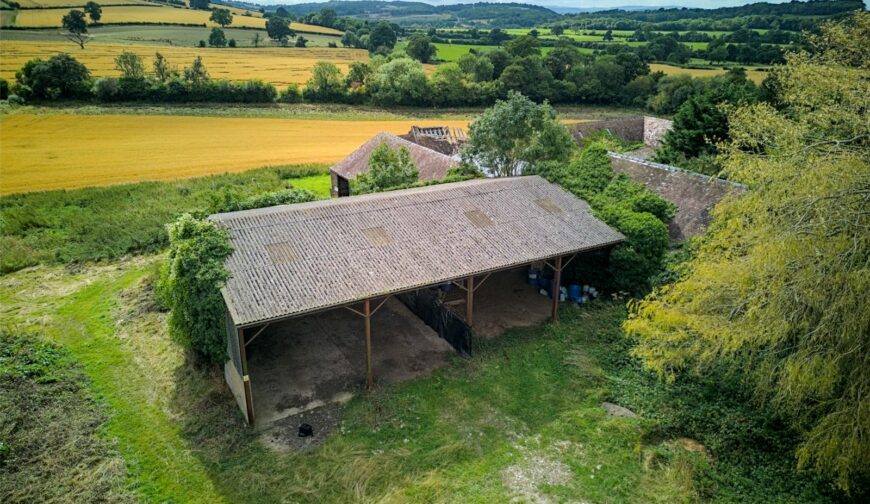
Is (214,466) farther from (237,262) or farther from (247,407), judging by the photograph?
(237,262)

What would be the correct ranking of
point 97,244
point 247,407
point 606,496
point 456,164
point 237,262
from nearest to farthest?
point 606,496 < point 247,407 < point 237,262 < point 97,244 < point 456,164

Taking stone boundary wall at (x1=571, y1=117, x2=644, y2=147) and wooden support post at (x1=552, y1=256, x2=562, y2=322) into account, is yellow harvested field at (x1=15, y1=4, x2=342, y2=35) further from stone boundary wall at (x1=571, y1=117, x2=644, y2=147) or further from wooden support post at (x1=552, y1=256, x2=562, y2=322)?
wooden support post at (x1=552, y1=256, x2=562, y2=322)

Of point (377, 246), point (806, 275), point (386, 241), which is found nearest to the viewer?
point (806, 275)

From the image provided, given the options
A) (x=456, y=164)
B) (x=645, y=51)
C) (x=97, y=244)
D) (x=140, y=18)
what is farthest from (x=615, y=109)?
(x=140, y=18)

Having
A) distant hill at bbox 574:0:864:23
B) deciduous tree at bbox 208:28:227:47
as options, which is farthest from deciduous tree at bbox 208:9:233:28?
distant hill at bbox 574:0:864:23

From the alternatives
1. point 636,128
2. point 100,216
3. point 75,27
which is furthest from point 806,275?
point 75,27

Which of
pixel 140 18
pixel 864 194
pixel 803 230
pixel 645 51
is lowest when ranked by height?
pixel 803 230

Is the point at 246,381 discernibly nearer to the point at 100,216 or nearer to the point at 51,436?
the point at 51,436
